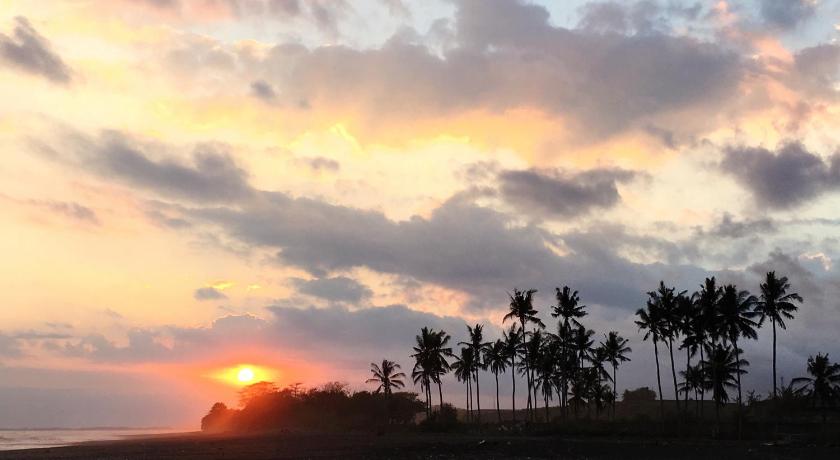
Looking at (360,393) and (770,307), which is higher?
(770,307)

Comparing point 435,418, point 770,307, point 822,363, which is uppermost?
point 770,307

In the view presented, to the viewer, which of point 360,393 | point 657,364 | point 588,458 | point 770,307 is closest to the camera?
point 588,458

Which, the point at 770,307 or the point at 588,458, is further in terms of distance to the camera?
the point at 770,307

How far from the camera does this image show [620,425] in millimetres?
75625

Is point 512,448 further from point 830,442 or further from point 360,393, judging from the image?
point 360,393

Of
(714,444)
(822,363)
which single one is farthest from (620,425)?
(822,363)

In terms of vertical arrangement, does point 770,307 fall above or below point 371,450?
above

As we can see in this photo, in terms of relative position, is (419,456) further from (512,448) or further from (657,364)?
(657,364)

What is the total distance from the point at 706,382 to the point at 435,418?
36.1 metres

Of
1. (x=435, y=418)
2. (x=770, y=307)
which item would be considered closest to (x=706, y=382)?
(x=770, y=307)

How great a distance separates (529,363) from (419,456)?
5626 centimetres

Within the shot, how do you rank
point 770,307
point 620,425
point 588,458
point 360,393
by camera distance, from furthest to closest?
point 360,393 → point 770,307 → point 620,425 → point 588,458

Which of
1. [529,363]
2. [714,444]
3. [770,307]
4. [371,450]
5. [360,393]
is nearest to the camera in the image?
[371,450]

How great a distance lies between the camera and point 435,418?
97.8 metres
